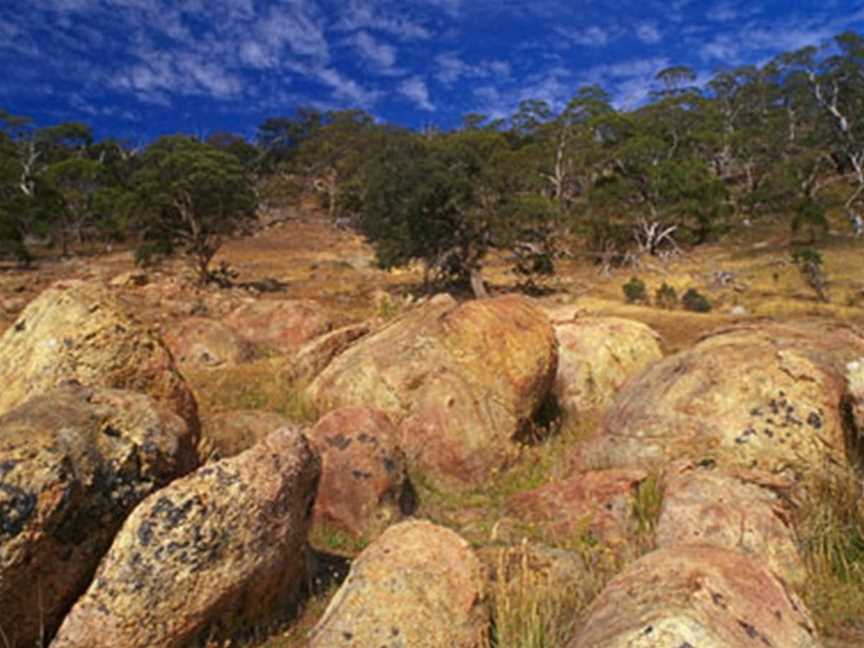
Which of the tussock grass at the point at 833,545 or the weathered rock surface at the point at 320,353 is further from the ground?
the weathered rock surface at the point at 320,353

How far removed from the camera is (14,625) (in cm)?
347

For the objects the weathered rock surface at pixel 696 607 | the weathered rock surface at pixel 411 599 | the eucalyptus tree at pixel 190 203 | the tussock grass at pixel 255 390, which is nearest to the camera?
the weathered rock surface at pixel 696 607

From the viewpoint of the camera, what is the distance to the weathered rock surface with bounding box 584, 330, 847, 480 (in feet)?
19.4

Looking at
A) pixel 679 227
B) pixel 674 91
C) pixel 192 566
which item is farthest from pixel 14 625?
pixel 674 91

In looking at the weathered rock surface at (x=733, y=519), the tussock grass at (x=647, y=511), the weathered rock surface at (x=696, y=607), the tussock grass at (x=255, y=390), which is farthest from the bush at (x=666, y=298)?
the weathered rock surface at (x=696, y=607)

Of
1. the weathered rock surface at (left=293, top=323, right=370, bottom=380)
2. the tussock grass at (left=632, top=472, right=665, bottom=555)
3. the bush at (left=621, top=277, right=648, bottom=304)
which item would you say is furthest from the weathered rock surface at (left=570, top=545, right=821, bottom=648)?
the bush at (left=621, top=277, right=648, bottom=304)

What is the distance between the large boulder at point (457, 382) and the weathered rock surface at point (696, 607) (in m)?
4.20

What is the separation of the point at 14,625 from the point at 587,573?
347cm

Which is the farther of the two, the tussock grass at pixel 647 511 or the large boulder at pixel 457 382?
the large boulder at pixel 457 382

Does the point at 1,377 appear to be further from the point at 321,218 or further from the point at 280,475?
the point at 321,218

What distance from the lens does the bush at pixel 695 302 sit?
27234mm

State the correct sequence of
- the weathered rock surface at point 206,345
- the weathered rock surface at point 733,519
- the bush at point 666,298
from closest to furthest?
1. the weathered rock surface at point 733,519
2. the weathered rock surface at point 206,345
3. the bush at point 666,298

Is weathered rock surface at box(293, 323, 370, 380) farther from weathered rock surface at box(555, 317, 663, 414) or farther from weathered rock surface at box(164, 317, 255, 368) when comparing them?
weathered rock surface at box(555, 317, 663, 414)

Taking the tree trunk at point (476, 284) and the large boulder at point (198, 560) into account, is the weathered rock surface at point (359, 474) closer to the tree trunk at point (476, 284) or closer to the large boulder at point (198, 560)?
Result: the large boulder at point (198, 560)
